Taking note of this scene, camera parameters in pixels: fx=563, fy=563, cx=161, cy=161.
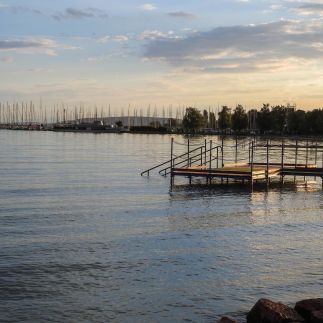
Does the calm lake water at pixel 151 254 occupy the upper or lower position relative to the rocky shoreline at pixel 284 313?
lower

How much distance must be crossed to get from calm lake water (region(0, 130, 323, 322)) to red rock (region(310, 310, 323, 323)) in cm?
282

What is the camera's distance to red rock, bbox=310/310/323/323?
16125 mm

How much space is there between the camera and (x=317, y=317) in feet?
53.2

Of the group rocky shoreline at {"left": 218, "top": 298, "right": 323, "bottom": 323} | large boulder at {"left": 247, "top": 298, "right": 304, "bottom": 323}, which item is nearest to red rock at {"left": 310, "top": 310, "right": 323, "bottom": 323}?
rocky shoreline at {"left": 218, "top": 298, "right": 323, "bottom": 323}

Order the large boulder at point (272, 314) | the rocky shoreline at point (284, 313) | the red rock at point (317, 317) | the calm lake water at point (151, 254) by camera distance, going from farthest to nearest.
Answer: the calm lake water at point (151, 254) < the large boulder at point (272, 314) < the rocky shoreline at point (284, 313) < the red rock at point (317, 317)

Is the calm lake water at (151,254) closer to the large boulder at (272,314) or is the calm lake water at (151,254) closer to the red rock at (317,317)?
the large boulder at (272,314)

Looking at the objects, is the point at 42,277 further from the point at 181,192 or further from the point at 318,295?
the point at 181,192

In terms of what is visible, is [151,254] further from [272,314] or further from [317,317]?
[317,317]

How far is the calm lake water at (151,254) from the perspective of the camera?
63.3 feet

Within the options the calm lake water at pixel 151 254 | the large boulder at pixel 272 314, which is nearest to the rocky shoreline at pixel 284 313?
the large boulder at pixel 272 314

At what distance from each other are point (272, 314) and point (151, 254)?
9.89 m

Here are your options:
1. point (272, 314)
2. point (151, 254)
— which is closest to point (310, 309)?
point (272, 314)

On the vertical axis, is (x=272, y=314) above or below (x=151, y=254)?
above

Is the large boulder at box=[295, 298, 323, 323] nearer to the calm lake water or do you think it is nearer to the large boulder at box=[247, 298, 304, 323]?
the large boulder at box=[247, 298, 304, 323]
